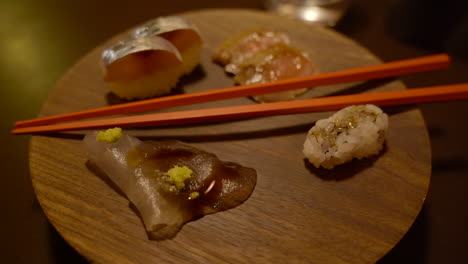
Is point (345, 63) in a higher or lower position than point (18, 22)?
lower

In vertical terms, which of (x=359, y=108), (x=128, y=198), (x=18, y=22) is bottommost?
(x=128, y=198)

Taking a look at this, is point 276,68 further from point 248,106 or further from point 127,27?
point 127,27

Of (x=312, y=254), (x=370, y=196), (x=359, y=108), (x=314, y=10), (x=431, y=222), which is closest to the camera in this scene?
(x=312, y=254)

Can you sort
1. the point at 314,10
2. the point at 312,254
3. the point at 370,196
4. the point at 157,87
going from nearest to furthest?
the point at 312,254, the point at 370,196, the point at 157,87, the point at 314,10

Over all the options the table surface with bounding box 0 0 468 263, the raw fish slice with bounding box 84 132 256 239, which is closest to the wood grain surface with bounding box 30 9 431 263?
the raw fish slice with bounding box 84 132 256 239

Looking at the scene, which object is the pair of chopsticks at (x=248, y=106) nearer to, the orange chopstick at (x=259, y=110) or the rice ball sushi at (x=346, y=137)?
the orange chopstick at (x=259, y=110)

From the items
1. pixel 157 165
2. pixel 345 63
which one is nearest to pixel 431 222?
pixel 345 63

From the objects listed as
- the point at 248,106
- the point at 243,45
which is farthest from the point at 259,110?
the point at 243,45

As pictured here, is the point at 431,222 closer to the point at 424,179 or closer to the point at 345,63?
the point at 424,179
